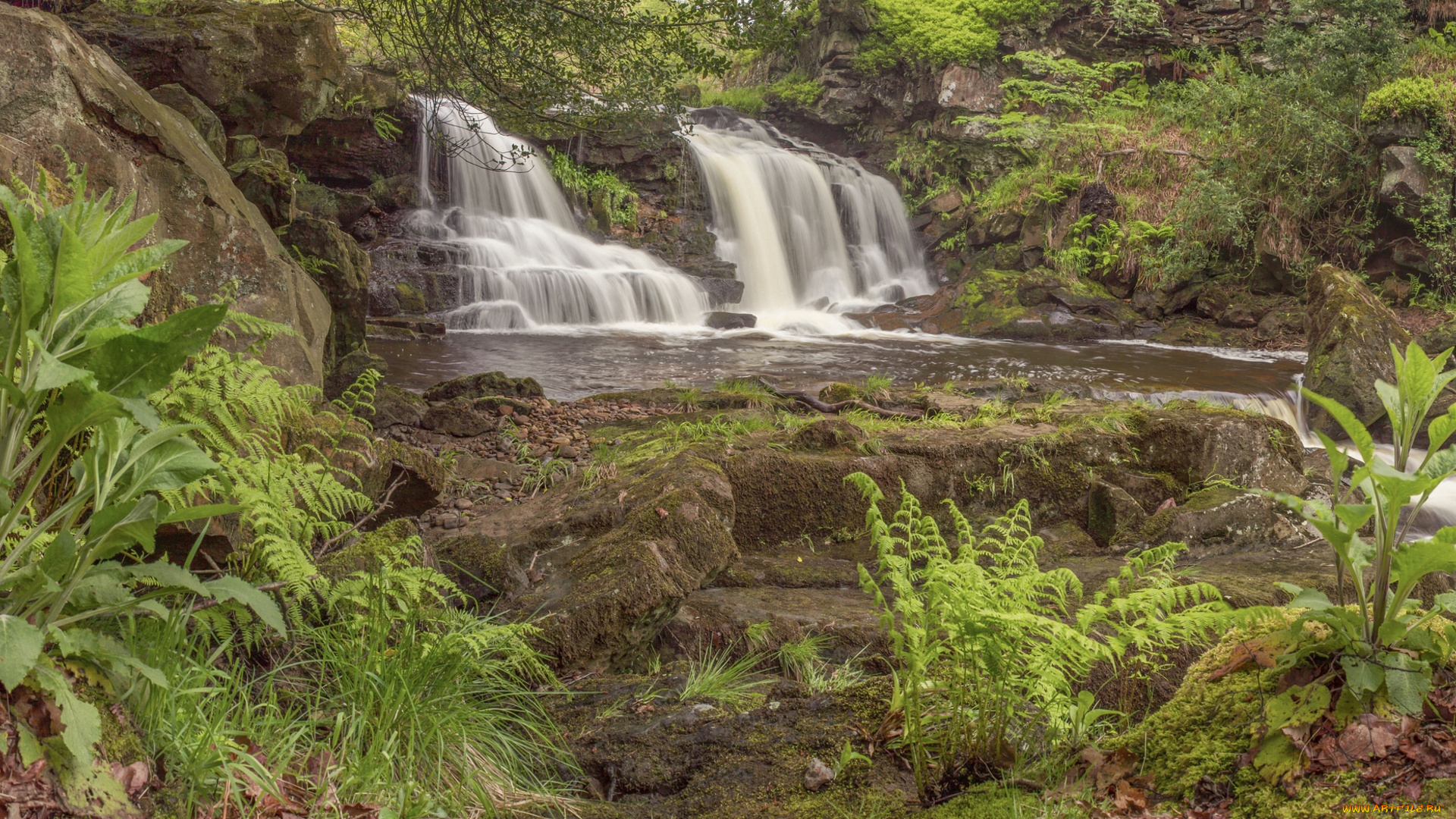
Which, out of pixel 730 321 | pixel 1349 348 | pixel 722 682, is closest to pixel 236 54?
pixel 722 682

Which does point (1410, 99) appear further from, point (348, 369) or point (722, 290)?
point (348, 369)

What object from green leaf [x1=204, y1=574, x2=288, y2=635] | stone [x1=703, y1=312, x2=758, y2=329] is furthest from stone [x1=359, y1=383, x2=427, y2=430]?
stone [x1=703, y1=312, x2=758, y2=329]

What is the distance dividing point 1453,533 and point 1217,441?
4096mm

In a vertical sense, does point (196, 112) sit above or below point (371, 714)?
above

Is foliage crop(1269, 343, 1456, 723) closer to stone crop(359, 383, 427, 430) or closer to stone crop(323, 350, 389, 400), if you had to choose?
stone crop(359, 383, 427, 430)

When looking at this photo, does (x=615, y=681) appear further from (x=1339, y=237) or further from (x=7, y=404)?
(x=1339, y=237)

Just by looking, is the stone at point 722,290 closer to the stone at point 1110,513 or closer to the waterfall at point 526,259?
the waterfall at point 526,259

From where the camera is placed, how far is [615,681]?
2.79 m

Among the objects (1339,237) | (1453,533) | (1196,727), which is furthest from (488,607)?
(1339,237)

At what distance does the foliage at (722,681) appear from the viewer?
2.63 meters

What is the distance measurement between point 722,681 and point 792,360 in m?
10.6

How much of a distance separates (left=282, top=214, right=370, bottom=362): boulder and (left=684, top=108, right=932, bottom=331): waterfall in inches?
461

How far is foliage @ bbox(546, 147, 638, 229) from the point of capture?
62.2 ft

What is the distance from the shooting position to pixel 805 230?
21078 millimetres
